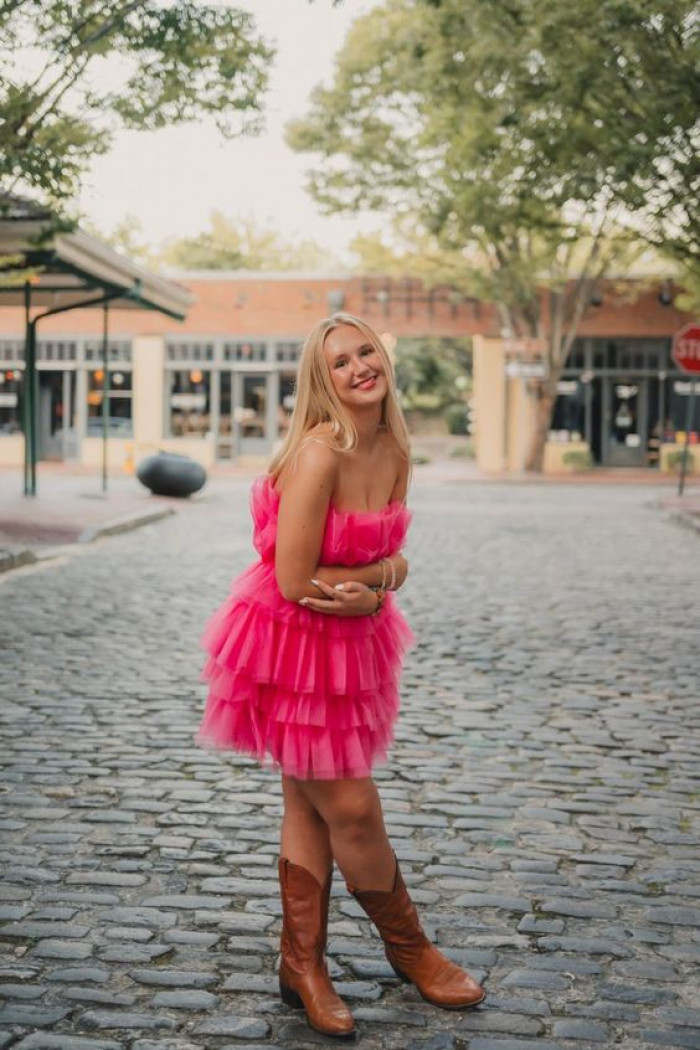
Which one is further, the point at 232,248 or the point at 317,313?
the point at 232,248

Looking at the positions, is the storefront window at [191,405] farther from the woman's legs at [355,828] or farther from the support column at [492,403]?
the woman's legs at [355,828]

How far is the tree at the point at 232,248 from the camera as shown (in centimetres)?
6962

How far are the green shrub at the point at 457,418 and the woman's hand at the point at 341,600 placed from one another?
179ft

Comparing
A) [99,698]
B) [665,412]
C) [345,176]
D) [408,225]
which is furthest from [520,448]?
[99,698]

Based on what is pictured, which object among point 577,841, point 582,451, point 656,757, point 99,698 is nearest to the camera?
point 577,841

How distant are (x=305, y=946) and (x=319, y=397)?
1.35 m

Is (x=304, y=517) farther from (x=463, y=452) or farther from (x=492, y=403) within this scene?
(x=463, y=452)

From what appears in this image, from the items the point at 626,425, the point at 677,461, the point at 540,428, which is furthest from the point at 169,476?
the point at 626,425

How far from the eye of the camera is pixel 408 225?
35250 millimetres

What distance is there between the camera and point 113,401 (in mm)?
40406

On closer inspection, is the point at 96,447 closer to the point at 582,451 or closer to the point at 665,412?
the point at 582,451

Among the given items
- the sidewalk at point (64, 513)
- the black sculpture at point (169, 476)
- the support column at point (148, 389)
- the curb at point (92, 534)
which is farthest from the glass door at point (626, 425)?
the curb at point (92, 534)

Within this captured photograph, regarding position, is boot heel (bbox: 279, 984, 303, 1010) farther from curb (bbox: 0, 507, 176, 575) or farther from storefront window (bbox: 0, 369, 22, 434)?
storefront window (bbox: 0, 369, 22, 434)

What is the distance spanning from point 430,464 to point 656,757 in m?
37.7
